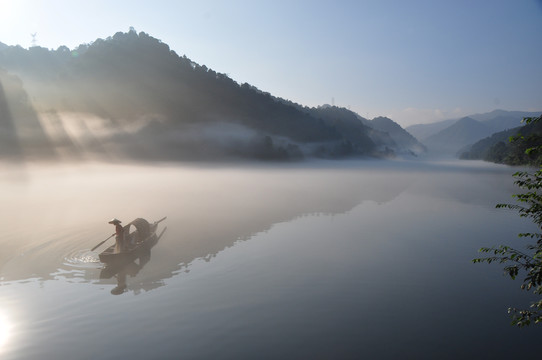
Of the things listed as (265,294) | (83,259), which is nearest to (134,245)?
(83,259)

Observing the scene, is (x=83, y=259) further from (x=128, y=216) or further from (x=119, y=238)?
(x=128, y=216)

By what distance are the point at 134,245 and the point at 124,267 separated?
2065mm

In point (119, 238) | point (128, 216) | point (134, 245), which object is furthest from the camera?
point (128, 216)

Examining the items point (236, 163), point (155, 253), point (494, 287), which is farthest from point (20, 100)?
point (494, 287)

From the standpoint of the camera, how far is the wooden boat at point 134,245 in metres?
19.7

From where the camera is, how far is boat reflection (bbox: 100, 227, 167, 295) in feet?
58.6

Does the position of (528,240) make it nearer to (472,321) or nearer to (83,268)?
(472,321)

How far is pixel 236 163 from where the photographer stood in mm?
194250

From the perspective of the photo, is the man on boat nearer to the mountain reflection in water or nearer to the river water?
the river water

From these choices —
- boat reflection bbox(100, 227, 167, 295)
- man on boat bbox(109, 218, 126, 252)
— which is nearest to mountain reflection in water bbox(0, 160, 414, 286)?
boat reflection bbox(100, 227, 167, 295)

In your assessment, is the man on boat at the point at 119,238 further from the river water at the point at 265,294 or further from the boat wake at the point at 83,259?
the boat wake at the point at 83,259

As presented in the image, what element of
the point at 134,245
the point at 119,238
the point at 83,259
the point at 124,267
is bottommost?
the point at 124,267

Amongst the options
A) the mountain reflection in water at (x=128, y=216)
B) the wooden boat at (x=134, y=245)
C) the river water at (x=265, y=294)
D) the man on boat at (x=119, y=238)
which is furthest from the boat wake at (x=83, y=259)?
the man on boat at (x=119, y=238)

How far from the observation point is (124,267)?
20531mm
